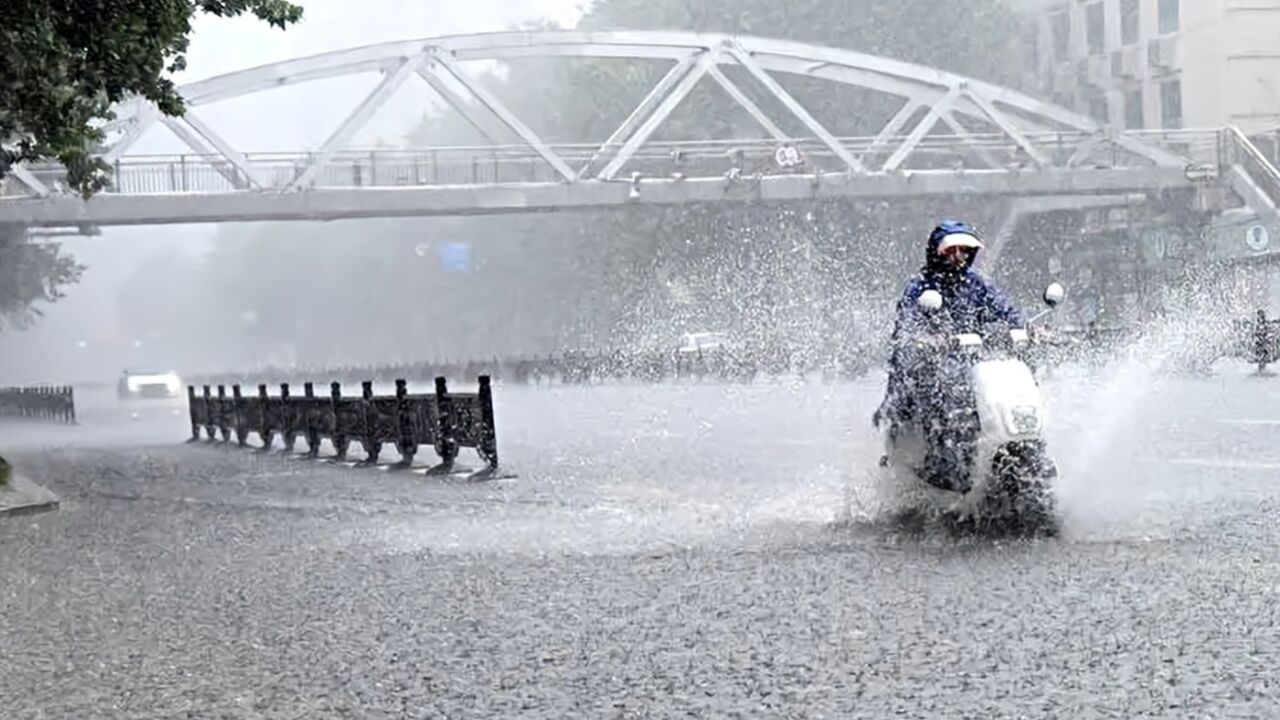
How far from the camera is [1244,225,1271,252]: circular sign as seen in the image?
46812 mm

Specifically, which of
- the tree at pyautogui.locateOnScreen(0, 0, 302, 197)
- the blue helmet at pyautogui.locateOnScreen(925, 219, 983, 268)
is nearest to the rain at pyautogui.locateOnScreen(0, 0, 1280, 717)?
the blue helmet at pyautogui.locateOnScreen(925, 219, 983, 268)

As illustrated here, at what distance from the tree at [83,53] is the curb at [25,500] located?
3473 millimetres

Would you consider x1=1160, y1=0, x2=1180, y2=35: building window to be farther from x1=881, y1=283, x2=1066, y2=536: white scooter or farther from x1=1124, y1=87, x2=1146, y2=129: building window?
x1=881, y1=283, x2=1066, y2=536: white scooter

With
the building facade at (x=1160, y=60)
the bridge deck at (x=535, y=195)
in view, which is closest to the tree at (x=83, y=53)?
the bridge deck at (x=535, y=195)

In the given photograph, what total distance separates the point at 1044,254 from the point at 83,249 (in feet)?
360

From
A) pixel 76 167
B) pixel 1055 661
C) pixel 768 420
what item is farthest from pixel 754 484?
pixel 76 167

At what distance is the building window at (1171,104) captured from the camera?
2108 inches

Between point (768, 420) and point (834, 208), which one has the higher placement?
point (834, 208)

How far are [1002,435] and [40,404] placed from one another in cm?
4513

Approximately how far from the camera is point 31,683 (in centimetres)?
Answer: 718

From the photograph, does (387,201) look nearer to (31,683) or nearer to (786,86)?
(786,86)

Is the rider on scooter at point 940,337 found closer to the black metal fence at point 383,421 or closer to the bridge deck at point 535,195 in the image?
the black metal fence at point 383,421

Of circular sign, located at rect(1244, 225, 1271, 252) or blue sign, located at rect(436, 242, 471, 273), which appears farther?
blue sign, located at rect(436, 242, 471, 273)

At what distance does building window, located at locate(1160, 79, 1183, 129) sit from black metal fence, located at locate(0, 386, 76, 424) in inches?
1242
